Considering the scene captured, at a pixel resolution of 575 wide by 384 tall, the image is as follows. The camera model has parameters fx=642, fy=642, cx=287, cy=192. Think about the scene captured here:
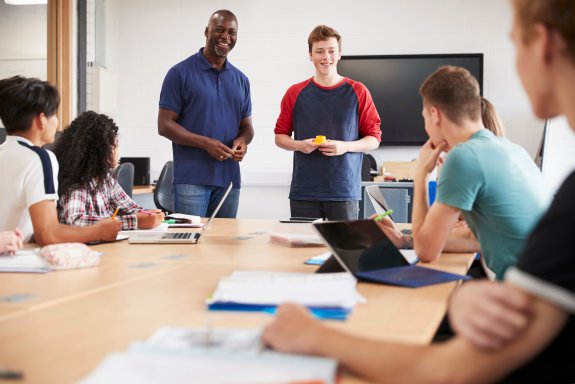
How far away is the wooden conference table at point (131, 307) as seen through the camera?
3.08 ft

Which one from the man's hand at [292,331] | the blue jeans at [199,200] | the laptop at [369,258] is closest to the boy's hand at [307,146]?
the blue jeans at [199,200]

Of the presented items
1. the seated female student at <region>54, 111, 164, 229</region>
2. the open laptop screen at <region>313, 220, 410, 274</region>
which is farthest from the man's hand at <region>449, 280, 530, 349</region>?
the seated female student at <region>54, 111, 164, 229</region>

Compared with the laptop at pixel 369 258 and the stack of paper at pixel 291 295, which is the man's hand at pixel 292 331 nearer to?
the stack of paper at pixel 291 295

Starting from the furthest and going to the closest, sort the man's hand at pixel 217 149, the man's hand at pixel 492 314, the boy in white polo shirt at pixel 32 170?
1. the man's hand at pixel 217 149
2. the boy in white polo shirt at pixel 32 170
3. the man's hand at pixel 492 314

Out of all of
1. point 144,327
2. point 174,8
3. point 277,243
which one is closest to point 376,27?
point 174,8

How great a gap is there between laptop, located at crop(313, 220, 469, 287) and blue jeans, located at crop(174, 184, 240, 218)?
64.3 inches

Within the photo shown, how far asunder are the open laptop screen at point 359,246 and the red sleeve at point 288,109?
175 centimetres

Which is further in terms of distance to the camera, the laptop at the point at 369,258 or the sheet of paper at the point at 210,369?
the laptop at the point at 369,258

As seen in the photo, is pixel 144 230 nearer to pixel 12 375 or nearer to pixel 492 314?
pixel 12 375

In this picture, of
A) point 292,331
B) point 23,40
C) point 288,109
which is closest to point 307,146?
point 288,109

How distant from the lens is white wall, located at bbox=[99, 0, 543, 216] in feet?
19.3

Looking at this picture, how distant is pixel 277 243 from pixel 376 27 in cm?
431

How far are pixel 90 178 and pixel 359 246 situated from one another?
56.4 inches

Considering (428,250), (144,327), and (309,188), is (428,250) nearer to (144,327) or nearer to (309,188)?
(144,327)
